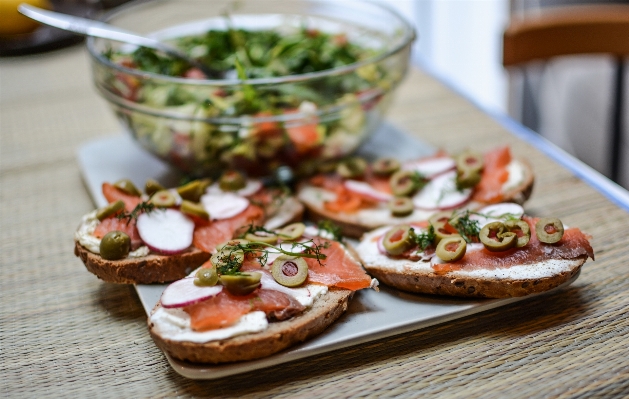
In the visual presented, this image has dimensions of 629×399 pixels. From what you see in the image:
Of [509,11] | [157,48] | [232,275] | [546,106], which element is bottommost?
[546,106]

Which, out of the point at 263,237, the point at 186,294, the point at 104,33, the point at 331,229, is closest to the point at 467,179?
the point at 331,229

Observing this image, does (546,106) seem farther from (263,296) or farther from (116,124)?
(263,296)

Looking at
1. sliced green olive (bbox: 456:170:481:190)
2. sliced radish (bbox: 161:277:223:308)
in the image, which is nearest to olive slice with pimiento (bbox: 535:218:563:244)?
sliced green olive (bbox: 456:170:481:190)

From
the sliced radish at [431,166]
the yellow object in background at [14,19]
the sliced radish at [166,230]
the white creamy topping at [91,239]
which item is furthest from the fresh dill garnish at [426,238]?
the yellow object in background at [14,19]

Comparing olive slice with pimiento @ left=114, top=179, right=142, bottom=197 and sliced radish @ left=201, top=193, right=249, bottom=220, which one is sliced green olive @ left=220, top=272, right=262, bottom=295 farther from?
olive slice with pimiento @ left=114, top=179, right=142, bottom=197

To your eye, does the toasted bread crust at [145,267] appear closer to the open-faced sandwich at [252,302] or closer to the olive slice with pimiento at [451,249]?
the open-faced sandwich at [252,302]

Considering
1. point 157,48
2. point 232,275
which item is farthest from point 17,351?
point 157,48
